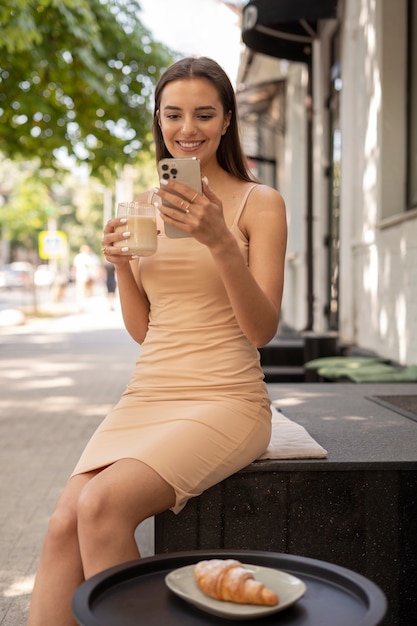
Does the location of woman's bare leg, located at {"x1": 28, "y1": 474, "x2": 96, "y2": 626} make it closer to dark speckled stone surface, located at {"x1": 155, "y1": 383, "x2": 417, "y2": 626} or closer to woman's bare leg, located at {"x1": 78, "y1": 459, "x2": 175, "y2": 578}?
woman's bare leg, located at {"x1": 78, "y1": 459, "x2": 175, "y2": 578}

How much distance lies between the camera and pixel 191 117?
2.98 metres

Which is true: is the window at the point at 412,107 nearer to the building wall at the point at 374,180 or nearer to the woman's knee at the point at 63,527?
the building wall at the point at 374,180

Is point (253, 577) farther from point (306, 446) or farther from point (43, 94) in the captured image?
point (43, 94)

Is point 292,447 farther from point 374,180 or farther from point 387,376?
point 374,180

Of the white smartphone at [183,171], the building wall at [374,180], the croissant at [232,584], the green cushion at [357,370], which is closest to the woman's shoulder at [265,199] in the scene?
the white smartphone at [183,171]

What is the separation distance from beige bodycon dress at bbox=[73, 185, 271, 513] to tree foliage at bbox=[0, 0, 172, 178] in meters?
8.51

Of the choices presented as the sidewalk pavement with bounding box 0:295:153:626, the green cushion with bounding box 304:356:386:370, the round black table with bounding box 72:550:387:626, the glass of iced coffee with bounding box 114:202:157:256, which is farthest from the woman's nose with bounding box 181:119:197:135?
the green cushion with bounding box 304:356:386:370

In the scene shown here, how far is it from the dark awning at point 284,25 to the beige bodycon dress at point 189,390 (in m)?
6.67

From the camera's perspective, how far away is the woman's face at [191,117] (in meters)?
2.99

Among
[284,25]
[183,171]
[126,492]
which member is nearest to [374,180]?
[284,25]

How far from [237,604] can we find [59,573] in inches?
30.4

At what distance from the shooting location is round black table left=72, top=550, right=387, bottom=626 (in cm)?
165

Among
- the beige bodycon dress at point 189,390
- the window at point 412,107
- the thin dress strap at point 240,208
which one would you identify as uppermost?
the window at point 412,107

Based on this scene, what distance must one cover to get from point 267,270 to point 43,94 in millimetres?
12209
